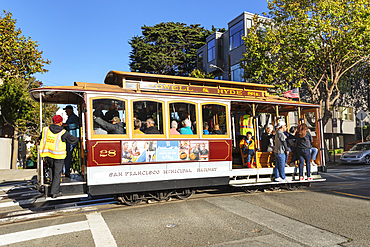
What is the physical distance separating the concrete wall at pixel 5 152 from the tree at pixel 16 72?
137 centimetres

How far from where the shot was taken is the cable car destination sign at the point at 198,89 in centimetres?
783

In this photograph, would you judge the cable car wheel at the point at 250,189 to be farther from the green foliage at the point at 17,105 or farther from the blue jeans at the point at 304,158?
the green foliage at the point at 17,105

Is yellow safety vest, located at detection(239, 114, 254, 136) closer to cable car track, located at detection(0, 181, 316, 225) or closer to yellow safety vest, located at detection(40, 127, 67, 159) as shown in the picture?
cable car track, located at detection(0, 181, 316, 225)

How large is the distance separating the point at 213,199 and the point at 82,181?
3.46m

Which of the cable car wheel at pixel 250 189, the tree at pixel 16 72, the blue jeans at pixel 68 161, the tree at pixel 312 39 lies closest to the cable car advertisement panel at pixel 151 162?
the cable car wheel at pixel 250 189

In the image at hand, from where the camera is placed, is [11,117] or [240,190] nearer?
[240,190]

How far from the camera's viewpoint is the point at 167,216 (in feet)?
21.3

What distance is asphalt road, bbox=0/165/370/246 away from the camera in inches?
197

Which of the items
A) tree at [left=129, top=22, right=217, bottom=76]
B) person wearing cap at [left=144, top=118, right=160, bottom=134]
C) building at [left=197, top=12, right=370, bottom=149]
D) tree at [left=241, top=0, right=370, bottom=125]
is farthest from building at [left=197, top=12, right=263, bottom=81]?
person wearing cap at [left=144, top=118, right=160, bottom=134]

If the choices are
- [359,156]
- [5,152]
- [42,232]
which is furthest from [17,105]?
[359,156]

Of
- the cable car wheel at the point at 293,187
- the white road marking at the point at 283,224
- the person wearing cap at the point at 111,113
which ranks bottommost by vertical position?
the white road marking at the point at 283,224

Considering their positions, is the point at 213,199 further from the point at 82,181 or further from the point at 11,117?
→ the point at 11,117

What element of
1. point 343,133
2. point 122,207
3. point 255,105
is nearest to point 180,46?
point 343,133

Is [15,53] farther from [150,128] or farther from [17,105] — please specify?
[150,128]
